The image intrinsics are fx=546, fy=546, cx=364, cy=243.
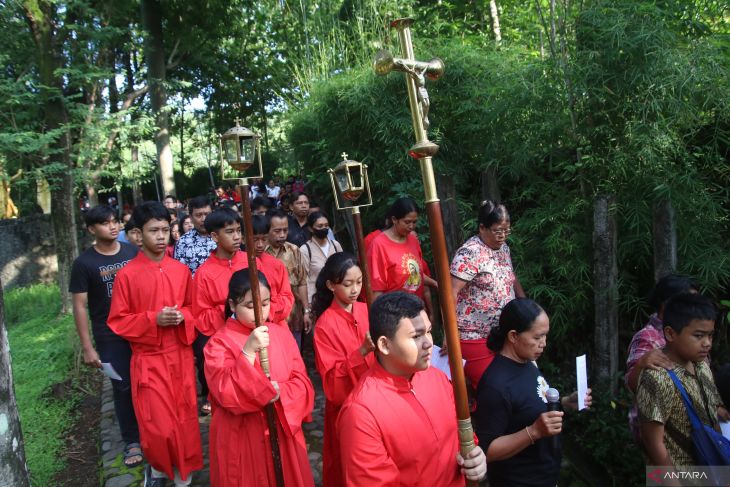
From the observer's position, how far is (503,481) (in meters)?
2.44

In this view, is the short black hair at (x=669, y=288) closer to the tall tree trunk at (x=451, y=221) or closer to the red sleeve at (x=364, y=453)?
the red sleeve at (x=364, y=453)

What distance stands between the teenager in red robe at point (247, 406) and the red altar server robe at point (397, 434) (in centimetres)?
76

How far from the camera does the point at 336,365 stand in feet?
9.65

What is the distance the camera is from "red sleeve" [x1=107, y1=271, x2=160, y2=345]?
3549mm

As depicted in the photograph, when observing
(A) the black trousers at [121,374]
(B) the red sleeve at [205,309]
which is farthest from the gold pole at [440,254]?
(A) the black trousers at [121,374]

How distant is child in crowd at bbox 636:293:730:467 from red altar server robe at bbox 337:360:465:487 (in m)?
0.88

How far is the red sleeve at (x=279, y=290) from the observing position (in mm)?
3746

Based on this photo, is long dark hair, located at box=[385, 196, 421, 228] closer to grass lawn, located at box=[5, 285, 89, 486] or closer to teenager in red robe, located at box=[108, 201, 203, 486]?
teenager in red robe, located at box=[108, 201, 203, 486]

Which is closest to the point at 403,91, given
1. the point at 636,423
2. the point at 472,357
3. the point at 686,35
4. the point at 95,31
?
the point at 686,35

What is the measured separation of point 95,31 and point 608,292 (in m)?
7.84

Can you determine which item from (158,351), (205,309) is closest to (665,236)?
(205,309)

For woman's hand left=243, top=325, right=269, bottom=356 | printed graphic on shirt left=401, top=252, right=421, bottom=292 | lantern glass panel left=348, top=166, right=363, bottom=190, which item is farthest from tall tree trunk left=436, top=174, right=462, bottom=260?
woman's hand left=243, top=325, right=269, bottom=356

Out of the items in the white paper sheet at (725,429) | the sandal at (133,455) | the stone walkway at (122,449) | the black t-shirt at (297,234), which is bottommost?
the stone walkway at (122,449)

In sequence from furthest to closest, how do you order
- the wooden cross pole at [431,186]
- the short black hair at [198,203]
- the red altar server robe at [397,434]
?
the short black hair at [198,203] < the red altar server robe at [397,434] < the wooden cross pole at [431,186]
